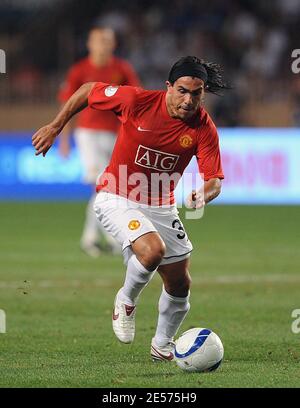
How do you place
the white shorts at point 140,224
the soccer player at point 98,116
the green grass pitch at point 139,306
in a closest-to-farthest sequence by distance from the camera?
the green grass pitch at point 139,306 < the white shorts at point 140,224 < the soccer player at point 98,116

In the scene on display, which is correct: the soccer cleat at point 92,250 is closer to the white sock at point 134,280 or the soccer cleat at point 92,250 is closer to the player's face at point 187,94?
the white sock at point 134,280

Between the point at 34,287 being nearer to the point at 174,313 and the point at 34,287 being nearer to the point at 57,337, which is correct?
the point at 57,337

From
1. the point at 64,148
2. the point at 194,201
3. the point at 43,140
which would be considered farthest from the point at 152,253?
the point at 64,148

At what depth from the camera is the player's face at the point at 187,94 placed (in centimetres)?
706

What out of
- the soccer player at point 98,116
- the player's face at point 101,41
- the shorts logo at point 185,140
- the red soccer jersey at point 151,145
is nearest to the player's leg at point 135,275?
the red soccer jersey at point 151,145

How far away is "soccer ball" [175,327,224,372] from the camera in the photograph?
6.67 m

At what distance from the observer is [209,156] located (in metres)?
7.29

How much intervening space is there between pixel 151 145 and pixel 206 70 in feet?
2.09

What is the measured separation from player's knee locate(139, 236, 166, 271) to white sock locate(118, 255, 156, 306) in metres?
0.06

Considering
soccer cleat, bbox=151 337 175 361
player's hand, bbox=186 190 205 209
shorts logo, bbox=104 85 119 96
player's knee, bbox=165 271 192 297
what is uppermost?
shorts logo, bbox=104 85 119 96

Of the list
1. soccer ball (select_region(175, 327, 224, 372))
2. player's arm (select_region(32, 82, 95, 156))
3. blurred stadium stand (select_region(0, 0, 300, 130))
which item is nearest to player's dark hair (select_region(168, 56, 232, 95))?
player's arm (select_region(32, 82, 95, 156))

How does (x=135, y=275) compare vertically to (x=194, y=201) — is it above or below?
below

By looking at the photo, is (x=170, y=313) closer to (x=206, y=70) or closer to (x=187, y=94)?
(x=187, y=94)

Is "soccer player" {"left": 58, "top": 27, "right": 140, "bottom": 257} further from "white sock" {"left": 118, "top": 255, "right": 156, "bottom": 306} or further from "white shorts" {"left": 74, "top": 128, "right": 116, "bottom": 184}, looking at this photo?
"white sock" {"left": 118, "top": 255, "right": 156, "bottom": 306}
